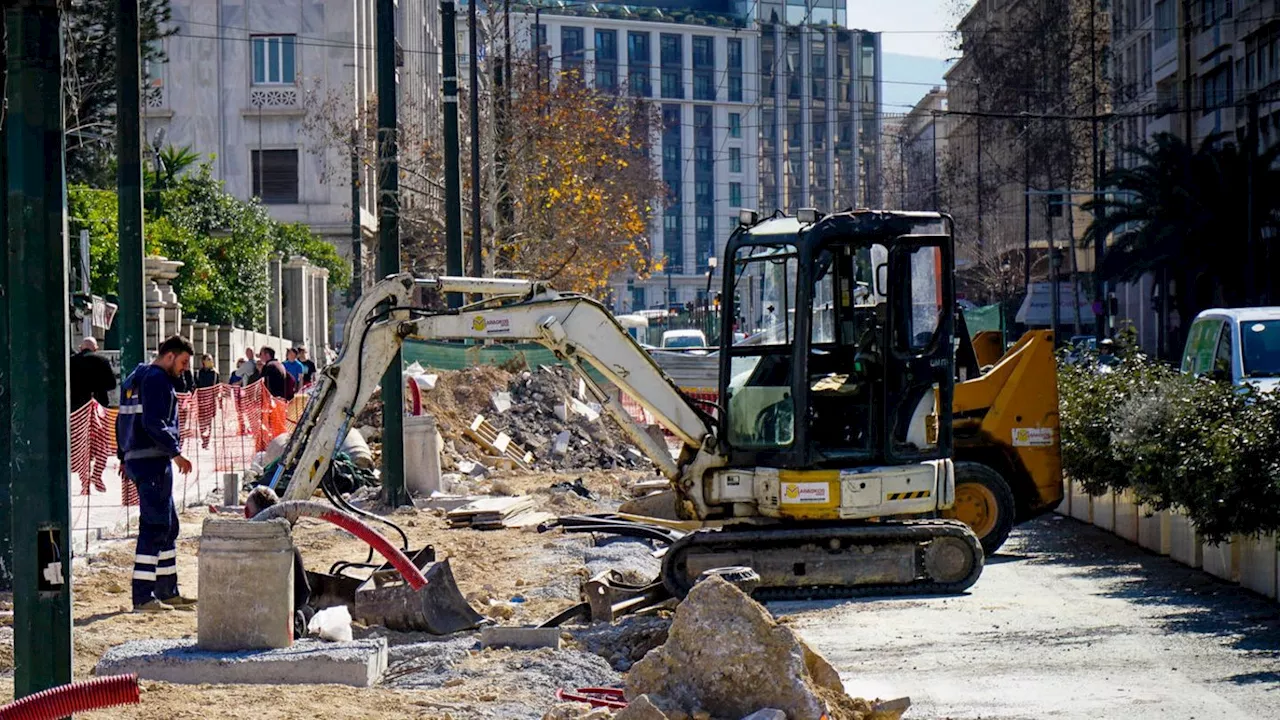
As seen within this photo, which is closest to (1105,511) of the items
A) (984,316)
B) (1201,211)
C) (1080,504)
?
(1080,504)

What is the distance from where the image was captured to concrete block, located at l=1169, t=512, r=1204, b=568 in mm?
14126

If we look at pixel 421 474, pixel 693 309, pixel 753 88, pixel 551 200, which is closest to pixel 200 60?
pixel 551 200

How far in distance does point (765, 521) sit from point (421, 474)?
9.17m

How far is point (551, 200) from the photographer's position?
47469 millimetres

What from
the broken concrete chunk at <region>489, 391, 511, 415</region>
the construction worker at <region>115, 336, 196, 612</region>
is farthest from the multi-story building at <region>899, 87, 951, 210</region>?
the construction worker at <region>115, 336, 196, 612</region>

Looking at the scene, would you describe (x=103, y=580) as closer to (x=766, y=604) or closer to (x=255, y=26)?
(x=766, y=604)

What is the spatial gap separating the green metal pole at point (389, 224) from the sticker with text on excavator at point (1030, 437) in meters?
7.10

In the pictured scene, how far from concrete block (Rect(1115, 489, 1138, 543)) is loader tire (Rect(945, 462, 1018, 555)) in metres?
1.44

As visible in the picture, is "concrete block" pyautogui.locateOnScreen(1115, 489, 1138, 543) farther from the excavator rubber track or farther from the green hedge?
the excavator rubber track

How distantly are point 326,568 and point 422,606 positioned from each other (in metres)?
4.13

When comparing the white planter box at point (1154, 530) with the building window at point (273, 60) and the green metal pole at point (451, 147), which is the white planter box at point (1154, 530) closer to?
the green metal pole at point (451, 147)

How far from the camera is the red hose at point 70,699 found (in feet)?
17.4

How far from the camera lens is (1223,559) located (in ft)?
43.7

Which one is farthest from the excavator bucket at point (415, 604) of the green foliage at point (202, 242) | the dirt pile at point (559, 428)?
the green foliage at point (202, 242)
